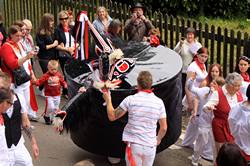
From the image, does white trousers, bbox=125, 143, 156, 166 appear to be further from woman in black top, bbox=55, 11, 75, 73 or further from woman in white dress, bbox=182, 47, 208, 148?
woman in black top, bbox=55, 11, 75, 73

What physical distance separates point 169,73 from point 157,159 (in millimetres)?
1383

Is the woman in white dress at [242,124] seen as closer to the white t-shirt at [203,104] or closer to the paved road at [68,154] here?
the white t-shirt at [203,104]

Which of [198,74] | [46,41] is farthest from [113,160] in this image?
[46,41]

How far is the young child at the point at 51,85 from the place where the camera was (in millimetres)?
8742

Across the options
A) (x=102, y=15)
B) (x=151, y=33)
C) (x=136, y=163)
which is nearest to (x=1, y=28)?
(x=102, y=15)

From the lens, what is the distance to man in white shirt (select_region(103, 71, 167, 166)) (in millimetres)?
5883

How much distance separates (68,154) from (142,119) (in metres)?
2.18

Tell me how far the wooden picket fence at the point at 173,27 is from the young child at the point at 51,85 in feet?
10.0

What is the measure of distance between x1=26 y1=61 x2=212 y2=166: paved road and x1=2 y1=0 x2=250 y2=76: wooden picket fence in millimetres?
2609

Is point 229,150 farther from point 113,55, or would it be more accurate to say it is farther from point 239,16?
point 239,16

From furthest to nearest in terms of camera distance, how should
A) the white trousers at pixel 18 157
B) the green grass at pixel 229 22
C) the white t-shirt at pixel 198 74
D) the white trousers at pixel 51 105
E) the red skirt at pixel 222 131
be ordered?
the green grass at pixel 229 22 → the white trousers at pixel 51 105 → the white t-shirt at pixel 198 74 → the red skirt at pixel 222 131 → the white trousers at pixel 18 157

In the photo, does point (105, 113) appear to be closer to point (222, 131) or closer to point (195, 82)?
point (222, 131)

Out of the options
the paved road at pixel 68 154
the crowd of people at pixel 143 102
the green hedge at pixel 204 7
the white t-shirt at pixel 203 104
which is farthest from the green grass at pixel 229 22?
the white t-shirt at pixel 203 104

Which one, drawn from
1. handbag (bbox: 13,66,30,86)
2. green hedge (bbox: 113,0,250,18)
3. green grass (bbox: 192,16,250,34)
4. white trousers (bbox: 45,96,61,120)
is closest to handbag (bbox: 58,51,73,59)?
white trousers (bbox: 45,96,61,120)
